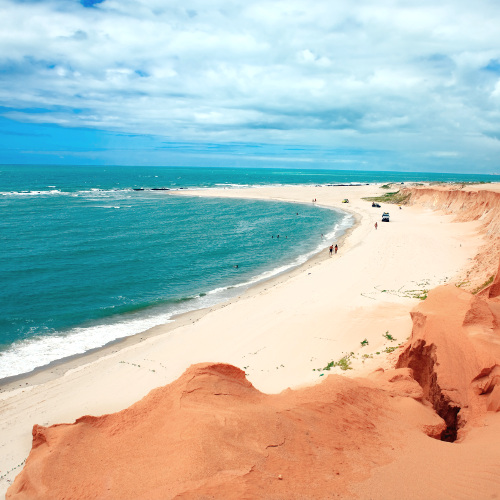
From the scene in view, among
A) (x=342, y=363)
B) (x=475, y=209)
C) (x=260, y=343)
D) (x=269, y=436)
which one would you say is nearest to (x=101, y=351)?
(x=260, y=343)

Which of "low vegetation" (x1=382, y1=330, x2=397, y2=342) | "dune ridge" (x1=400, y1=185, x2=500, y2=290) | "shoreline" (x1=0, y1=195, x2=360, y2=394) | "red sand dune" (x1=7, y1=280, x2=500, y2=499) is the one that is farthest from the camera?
"dune ridge" (x1=400, y1=185, x2=500, y2=290)

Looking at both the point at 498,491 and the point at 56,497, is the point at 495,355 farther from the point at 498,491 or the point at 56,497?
the point at 56,497

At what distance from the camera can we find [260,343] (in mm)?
19141

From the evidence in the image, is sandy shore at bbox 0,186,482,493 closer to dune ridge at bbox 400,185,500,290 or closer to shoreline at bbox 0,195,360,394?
shoreline at bbox 0,195,360,394

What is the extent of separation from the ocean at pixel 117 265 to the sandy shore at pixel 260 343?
2523 millimetres

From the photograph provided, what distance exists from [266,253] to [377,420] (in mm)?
35101

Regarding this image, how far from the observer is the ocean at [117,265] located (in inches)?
891

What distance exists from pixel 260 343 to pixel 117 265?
69.2 feet

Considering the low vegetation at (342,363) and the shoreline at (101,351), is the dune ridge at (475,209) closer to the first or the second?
the low vegetation at (342,363)

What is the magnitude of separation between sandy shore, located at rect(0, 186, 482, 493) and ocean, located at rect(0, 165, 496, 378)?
2.52m

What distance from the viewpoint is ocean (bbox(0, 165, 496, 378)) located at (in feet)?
74.3

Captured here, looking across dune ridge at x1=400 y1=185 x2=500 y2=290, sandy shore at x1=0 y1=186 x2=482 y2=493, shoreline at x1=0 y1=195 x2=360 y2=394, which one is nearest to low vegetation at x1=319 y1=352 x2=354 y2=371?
sandy shore at x1=0 y1=186 x2=482 y2=493

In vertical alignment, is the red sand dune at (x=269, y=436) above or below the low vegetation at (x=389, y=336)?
above

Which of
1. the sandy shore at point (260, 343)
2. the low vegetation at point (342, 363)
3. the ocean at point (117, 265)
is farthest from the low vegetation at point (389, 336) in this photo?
the ocean at point (117, 265)
